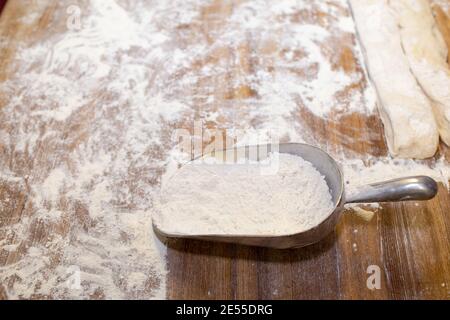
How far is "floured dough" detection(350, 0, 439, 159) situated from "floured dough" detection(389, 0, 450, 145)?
25 mm

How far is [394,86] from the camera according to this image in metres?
1.25

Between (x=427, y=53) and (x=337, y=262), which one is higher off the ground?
(x=427, y=53)

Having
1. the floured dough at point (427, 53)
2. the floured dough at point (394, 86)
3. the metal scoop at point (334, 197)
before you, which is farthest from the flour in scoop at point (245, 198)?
the floured dough at point (427, 53)

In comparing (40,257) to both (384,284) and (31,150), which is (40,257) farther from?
(384,284)

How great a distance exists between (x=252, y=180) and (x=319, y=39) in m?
0.70

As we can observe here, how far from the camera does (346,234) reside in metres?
1.04

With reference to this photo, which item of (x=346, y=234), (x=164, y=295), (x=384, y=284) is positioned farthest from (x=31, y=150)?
(x=384, y=284)

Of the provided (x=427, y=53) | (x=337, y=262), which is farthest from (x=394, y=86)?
(x=337, y=262)

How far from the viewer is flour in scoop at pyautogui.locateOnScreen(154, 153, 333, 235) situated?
37.0 inches

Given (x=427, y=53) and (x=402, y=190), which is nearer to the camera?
(x=402, y=190)

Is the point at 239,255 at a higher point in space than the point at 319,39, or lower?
lower

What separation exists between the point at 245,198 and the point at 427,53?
0.81 meters

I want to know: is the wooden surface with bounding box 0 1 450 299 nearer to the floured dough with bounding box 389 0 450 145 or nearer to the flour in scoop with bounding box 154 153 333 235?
the flour in scoop with bounding box 154 153 333 235

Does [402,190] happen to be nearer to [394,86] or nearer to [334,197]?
[334,197]
